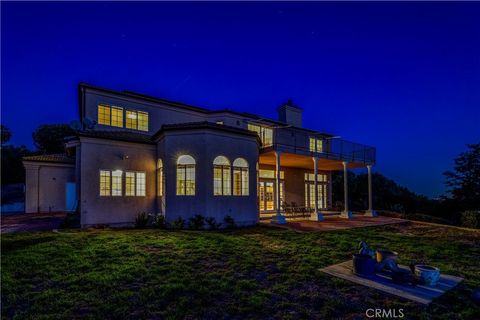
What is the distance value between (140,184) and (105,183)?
5.50 feet

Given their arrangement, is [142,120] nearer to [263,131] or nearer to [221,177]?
[221,177]

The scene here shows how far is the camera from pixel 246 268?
20.3 feet

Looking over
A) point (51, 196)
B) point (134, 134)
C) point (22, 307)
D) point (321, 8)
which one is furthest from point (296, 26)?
point (51, 196)

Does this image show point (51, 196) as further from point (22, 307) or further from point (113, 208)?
point (22, 307)

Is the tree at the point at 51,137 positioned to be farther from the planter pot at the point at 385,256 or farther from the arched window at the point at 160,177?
the planter pot at the point at 385,256

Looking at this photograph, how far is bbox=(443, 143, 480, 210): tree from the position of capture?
2183 cm

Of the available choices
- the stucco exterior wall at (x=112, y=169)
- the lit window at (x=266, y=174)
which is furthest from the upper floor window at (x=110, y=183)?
the lit window at (x=266, y=174)

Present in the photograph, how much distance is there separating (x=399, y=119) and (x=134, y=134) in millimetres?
135261

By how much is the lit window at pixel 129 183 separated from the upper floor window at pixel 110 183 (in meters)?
0.28

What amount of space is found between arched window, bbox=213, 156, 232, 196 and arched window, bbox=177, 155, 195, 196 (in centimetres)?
105

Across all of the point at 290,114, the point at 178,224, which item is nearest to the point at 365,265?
the point at 178,224

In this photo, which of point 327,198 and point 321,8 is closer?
point 321,8

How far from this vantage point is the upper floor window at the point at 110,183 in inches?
498

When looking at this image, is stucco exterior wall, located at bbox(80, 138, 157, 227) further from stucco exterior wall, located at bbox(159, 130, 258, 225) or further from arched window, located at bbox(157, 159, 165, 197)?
stucco exterior wall, located at bbox(159, 130, 258, 225)
